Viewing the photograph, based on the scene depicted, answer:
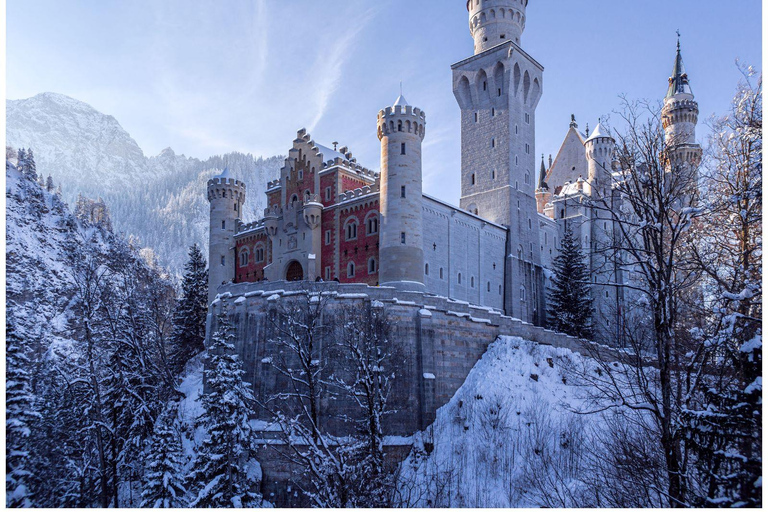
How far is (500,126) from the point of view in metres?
55.0

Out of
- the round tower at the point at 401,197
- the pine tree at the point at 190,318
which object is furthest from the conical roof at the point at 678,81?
the pine tree at the point at 190,318

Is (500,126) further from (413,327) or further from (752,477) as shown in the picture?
(752,477)

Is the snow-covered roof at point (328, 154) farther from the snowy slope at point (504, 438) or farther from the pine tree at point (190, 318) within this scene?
the snowy slope at point (504, 438)

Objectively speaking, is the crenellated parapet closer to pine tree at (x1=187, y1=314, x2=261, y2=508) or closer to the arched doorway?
the arched doorway

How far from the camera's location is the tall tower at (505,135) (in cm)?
5406

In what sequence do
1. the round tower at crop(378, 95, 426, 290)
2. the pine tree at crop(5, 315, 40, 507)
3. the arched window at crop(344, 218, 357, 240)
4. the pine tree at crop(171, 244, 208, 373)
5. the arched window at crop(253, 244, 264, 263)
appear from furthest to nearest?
the pine tree at crop(171, 244, 208, 373), the arched window at crop(253, 244, 264, 263), the arched window at crop(344, 218, 357, 240), the round tower at crop(378, 95, 426, 290), the pine tree at crop(5, 315, 40, 507)

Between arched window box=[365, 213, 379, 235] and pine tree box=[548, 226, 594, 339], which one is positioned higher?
arched window box=[365, 213, 379, 235]

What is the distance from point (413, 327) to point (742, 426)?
78.5 feet

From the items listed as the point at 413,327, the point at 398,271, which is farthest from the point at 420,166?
the point at 413,327

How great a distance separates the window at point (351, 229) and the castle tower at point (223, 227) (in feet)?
40.5

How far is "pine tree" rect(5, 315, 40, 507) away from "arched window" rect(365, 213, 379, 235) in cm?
2186

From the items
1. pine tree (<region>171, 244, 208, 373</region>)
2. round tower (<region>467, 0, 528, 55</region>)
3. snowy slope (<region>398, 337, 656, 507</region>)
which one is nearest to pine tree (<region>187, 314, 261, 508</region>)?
snowy slope (<region>398, 337, 656, 507</region>)

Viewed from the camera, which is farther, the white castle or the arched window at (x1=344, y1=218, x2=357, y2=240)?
the arched window at (x1=344, y1=218, x2=357, y2=240)

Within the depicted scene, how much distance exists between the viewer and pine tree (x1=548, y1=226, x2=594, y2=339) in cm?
5050
